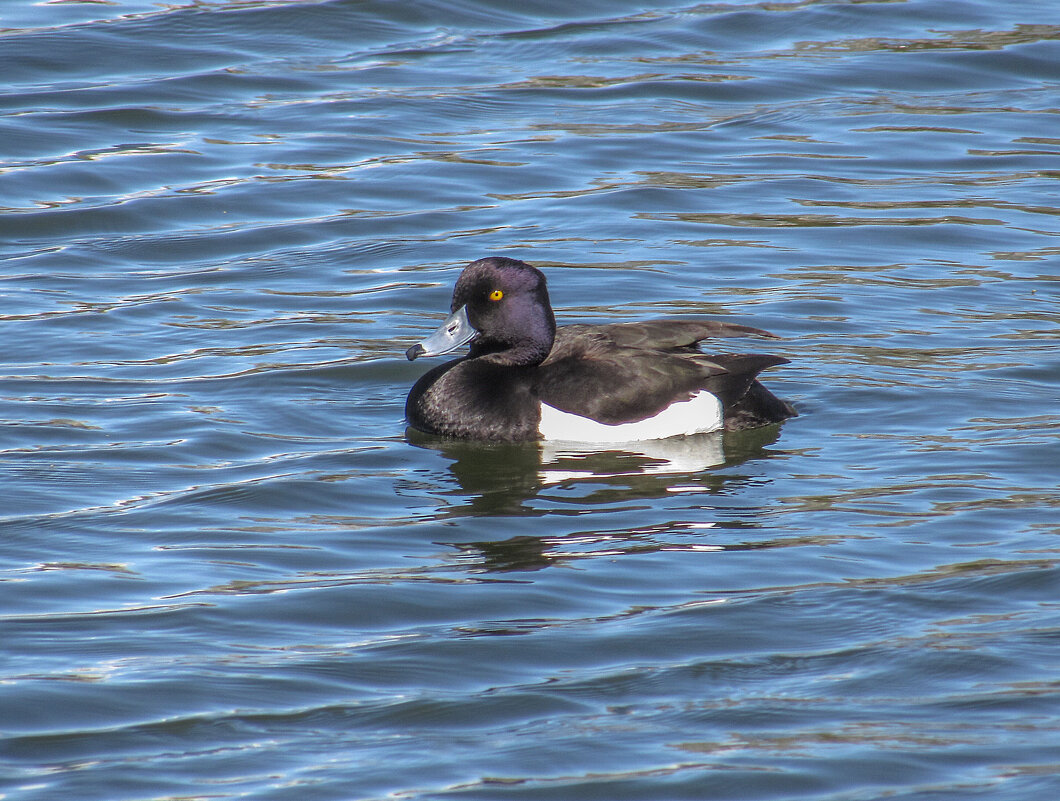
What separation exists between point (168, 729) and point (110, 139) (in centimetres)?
903

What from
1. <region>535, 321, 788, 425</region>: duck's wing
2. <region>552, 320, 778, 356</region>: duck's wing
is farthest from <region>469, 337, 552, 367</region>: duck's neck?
<region>552, 320, 778, 356</region>: duck's wing

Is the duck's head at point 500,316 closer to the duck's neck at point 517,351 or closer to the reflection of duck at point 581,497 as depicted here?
the duck's neck at point 517,351

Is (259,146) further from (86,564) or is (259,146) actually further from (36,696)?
(36,696)

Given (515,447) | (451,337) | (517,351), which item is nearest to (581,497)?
(515,447)

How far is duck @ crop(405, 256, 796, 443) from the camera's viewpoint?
7.92 m

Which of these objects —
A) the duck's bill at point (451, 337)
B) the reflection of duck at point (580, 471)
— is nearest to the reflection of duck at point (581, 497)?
the reflection of duck at point (580, 471)

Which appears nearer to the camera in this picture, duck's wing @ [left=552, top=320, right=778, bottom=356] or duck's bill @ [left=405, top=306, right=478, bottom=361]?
duck's wing @ [left=552, top=320, right=778, bottom=356]

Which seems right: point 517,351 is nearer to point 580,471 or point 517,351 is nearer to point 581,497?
point 580,471

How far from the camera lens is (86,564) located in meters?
6.29

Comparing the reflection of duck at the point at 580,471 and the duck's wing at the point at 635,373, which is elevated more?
the duck's wing at the point at 635,373

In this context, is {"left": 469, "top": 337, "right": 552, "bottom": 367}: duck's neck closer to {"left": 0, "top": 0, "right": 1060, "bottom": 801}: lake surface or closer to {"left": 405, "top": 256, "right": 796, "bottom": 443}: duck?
{"left": 405, "top": 256, "right": 796, "bottom": 443}: duck

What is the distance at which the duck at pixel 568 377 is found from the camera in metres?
7.92

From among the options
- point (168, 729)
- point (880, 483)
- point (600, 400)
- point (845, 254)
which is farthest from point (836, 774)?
point (845, 254)

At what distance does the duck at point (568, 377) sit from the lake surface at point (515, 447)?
0.64ft
